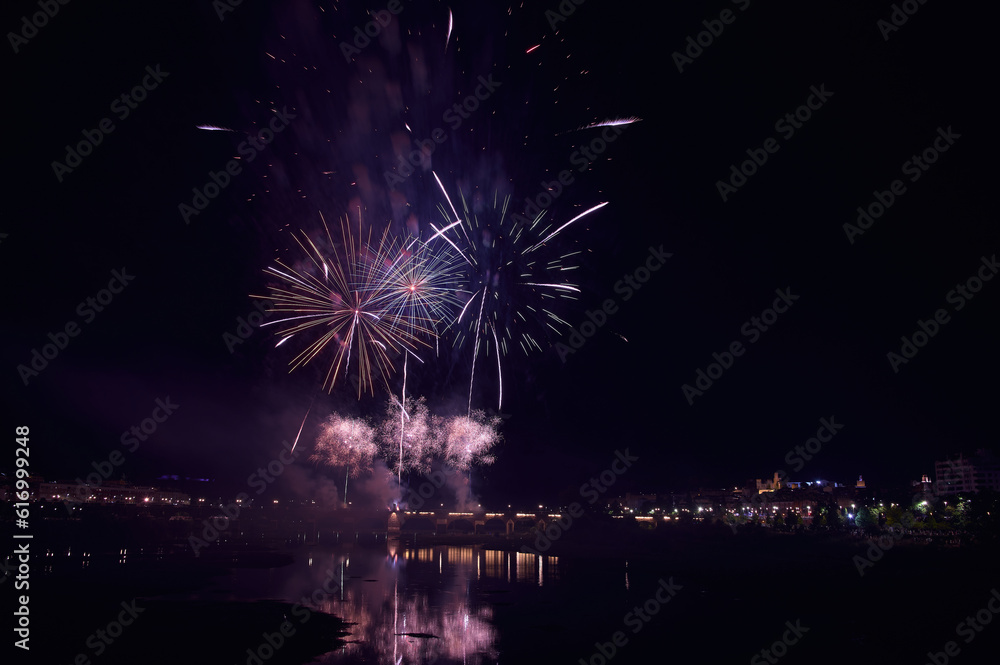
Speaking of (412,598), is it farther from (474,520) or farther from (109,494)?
(109,494)

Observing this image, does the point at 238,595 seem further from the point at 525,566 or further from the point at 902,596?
the point at 902,596

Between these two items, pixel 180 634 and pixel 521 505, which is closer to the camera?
pixel 180 634

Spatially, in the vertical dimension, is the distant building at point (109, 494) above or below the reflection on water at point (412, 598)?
above

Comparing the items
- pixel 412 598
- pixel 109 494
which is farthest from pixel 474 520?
pixel 109 494

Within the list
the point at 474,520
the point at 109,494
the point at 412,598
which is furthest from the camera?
the point at 109,494

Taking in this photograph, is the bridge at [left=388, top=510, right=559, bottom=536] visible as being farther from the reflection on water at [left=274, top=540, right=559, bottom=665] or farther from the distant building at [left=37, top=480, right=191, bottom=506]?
the reflection on water at [left=274, top=540, right=559, bottom=665]

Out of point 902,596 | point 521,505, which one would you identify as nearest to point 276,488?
point 521,505

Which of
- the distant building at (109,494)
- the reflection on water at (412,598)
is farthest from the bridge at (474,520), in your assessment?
the reflection on water at (412,598)

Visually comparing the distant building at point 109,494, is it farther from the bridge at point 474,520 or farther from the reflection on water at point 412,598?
the reflection on water at point 412,598
